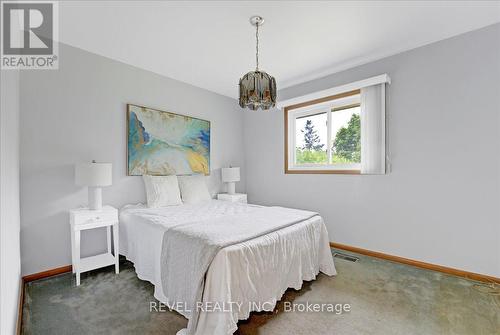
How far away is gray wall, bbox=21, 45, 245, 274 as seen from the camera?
90.2 inches

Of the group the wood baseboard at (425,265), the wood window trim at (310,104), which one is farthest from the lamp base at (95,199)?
the wood baseboard at (425,265)

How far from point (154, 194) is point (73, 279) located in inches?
45.6

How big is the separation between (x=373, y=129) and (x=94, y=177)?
327cm

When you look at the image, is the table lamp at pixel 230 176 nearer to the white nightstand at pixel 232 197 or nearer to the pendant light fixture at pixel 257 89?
the white nightstand at pixel 232 197

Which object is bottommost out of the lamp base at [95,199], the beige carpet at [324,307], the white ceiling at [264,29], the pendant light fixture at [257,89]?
the beige carpet at [324,307]

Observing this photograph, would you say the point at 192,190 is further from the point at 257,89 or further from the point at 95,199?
the point at 257,89

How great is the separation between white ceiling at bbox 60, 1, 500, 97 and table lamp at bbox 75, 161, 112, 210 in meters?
1.39

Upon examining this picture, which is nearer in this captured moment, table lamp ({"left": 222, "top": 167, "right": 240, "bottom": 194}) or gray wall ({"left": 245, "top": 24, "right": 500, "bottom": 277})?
gray wall ({"left": 245, "top": 24, "right": 500, "bottom": 277})

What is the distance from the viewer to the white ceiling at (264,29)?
1.99 metres

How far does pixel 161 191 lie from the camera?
2.98m

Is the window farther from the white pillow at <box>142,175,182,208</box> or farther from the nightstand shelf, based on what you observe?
the nightstand shelf

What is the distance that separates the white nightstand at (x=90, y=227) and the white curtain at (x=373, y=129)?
3066 mm

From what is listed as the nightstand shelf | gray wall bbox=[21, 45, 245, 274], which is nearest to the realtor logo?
gray wall bbox=[21, 45, 245, 274]

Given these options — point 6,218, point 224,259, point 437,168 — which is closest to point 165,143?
point 6,218
